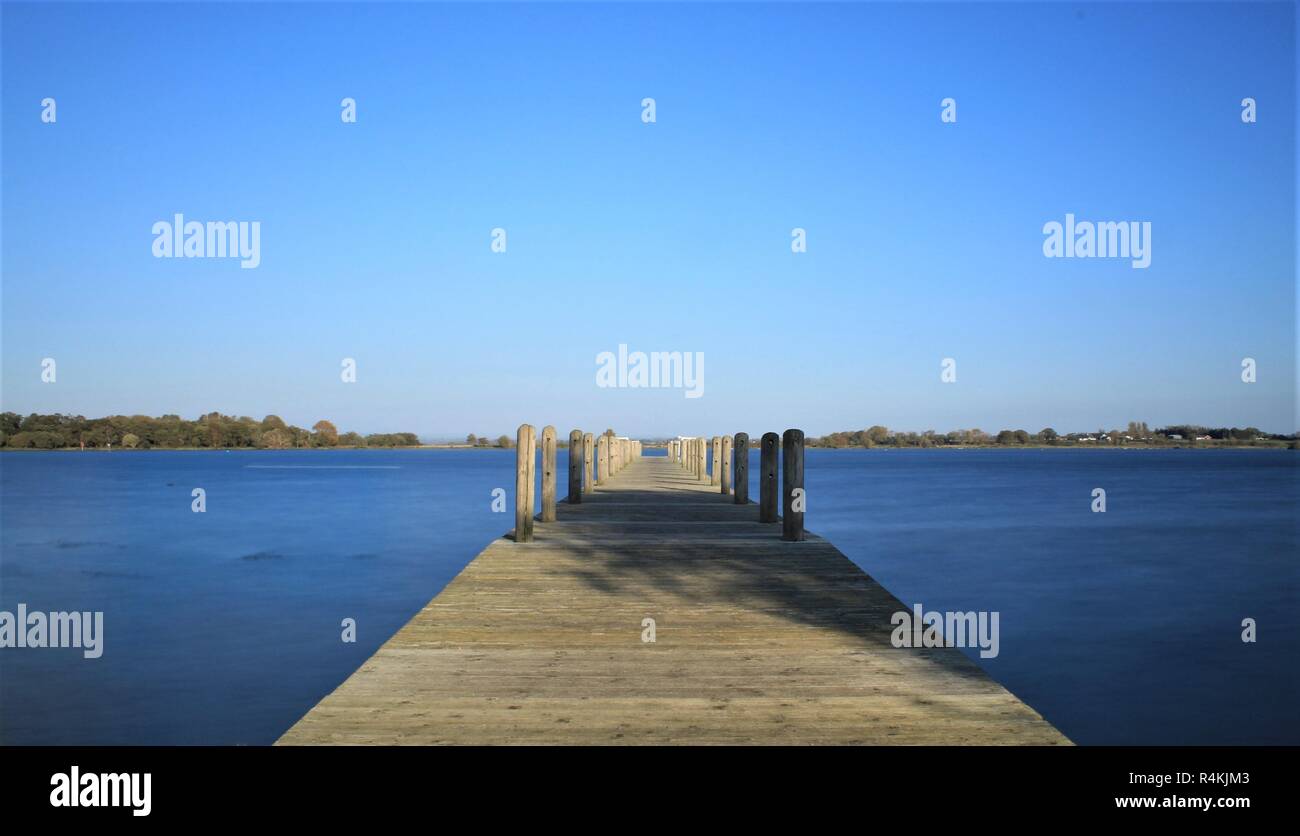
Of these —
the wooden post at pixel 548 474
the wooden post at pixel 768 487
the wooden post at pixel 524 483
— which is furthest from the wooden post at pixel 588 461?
the wooden post at pixel 524 483

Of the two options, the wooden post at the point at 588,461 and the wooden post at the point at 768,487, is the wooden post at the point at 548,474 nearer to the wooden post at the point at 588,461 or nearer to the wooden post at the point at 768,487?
the wooden post at the point at 768,487

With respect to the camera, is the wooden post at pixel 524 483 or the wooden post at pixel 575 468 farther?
the wooden post at pixel 575 468

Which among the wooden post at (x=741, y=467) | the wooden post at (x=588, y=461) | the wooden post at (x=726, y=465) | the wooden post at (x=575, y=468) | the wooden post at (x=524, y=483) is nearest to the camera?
the wooden post at (x=524, y=483)

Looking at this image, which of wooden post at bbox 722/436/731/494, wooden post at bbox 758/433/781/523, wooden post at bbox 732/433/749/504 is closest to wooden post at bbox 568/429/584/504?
wooden post at bbox 732/433/749/504

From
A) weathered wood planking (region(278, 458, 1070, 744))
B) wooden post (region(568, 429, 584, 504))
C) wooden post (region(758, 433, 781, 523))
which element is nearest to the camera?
weathered wood planking (region(278, 458, 1070, 744))

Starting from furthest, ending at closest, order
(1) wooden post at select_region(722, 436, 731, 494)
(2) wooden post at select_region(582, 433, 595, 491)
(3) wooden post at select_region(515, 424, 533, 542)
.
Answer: (2) wooden post at select_region(582, 433, 595, 491) < (1) wooden post at select_region(722, 436, 731, 494) < (3) wooden post at select_region(515, 424, 533, 542)

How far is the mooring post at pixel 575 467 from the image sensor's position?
18016 millimetres

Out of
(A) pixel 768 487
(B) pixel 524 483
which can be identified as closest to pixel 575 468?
(A) pixel 768 487

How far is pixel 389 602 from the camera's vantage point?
61.5ft

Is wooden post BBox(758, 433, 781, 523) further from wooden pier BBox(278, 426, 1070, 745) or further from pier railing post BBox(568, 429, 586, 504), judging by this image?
pier railing post BBox(568, 429, 586, 504)

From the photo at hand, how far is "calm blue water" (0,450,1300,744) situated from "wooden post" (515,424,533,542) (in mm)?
3515

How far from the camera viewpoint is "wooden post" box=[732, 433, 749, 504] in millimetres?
17469

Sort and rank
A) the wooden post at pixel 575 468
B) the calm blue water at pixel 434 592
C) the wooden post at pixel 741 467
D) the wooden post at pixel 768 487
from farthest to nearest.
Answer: the wooden post at pixel 575 468 → the wooden post at pixel 741 467 → the wooden post at pixel 768 487 → the calm blue water at pixel 434 592

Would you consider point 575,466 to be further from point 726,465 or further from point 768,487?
point 768,487
